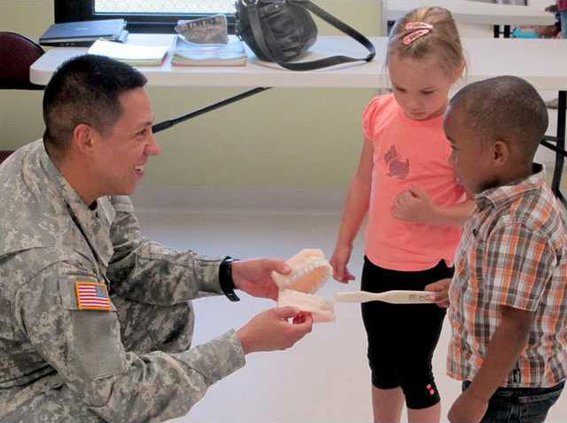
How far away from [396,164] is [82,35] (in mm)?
1638

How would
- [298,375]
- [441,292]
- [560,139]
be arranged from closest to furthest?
1. [441,292]
2. [298,375]
3. [560,139]

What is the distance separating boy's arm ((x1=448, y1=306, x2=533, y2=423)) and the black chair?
7.48 feet

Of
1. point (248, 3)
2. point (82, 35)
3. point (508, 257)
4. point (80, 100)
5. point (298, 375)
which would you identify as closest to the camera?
point (508, 257)

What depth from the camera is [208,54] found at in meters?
3.28

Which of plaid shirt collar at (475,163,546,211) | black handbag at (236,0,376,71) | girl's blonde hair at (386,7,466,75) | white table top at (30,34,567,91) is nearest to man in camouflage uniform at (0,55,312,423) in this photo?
plaid shirt collar at (475,163,546,211)

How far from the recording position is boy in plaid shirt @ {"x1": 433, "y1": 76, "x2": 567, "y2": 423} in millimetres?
1752

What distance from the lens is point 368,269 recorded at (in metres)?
2.39

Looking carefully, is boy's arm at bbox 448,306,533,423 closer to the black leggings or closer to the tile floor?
the black leggings

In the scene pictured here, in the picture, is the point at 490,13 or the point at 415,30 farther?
the point at 490,13

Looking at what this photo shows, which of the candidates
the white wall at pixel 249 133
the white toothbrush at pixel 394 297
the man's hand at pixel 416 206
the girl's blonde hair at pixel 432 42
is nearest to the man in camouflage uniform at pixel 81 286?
the white toothbrush at pixel 394 297

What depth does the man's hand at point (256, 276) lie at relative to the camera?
7.55 feet

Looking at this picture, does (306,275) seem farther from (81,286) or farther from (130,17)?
(130,17)

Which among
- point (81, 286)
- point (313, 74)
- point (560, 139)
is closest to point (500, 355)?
point (81, 286)

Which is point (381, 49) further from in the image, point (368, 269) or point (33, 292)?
point (33, 292)
